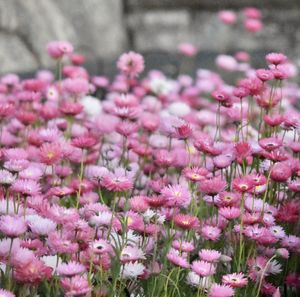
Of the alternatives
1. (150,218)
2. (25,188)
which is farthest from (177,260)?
(25,188)

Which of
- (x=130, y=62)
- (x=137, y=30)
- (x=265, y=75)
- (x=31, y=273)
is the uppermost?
(x=265, y=75)

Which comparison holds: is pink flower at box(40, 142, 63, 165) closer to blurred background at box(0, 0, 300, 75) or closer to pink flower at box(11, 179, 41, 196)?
pink flower at box(11, 179, 41, 196)

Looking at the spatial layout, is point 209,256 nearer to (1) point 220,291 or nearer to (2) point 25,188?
(1) point 220,291

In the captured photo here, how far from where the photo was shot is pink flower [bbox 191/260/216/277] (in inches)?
82.6

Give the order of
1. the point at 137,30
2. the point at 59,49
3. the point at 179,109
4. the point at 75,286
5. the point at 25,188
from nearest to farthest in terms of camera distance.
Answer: the point at 75,286
the point at 25,188
the point at 59,49
the point at 179,109
the point at 137,30

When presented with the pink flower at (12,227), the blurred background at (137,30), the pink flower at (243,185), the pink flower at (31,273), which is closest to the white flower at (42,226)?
the pink flower at (12,227)

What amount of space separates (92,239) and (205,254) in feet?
0.91

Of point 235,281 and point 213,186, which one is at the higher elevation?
point 213,186

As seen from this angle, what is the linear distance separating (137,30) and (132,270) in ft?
15.2

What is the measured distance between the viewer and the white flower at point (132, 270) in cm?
207

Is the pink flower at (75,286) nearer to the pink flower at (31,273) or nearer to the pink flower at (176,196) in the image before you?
the pink flower at (31,273)

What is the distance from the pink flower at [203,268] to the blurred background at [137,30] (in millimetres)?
3047

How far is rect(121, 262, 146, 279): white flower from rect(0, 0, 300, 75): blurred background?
3.05 m

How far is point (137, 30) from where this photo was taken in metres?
6.56
